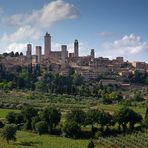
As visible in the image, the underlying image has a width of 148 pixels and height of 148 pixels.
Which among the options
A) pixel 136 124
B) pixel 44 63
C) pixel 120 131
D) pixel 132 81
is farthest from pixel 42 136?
pixel 44 63

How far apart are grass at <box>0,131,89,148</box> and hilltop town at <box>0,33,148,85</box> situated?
214 ft

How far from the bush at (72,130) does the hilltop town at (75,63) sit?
64085 mm

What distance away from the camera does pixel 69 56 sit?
142 m

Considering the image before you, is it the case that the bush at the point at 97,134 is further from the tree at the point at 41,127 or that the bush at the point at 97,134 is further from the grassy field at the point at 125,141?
the tree at the point at 41,127

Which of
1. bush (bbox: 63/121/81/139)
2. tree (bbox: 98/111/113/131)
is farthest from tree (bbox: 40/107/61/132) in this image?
tree (bbox: 98/111/113/131)

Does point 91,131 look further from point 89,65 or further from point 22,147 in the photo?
point 89,65

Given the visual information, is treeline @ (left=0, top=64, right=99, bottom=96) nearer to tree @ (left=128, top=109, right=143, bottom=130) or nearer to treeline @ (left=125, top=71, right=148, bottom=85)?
treeline @ (left=125, top=71, right=148, bottom=85)

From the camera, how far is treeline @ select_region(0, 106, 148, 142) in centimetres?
3678

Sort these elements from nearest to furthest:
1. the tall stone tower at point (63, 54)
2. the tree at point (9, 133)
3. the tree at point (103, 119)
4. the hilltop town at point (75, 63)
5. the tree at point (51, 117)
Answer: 1. the tree at point (9, 133)
2. the tree at point (103, 119)
3. the tree at point (51, 117)
4. the hilltop town at point (75, 63)
5. the tall stone tower at point (63, 54)

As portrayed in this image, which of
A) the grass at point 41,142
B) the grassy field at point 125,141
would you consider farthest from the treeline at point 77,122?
the grassy field at point 125,141

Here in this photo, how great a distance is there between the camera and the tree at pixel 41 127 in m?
37.2

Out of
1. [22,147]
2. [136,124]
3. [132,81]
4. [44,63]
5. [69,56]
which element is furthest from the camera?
[69,56]

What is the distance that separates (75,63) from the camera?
12662 centimetres

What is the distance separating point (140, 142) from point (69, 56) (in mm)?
109447
